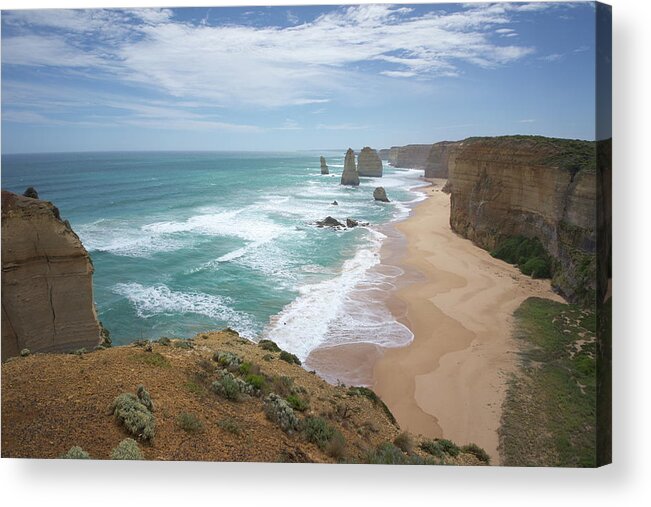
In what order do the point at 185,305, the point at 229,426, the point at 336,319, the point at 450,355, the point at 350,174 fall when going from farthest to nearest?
the point at 350,174
the point at 336,319
the point at 185,305
the point at 450,355
the point at 229,426

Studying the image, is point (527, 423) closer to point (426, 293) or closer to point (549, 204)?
point (426, 293)

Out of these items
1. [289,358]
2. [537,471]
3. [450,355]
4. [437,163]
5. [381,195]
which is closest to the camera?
[537,471]

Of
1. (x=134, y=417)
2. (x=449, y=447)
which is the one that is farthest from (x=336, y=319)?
(x=134, y=417)

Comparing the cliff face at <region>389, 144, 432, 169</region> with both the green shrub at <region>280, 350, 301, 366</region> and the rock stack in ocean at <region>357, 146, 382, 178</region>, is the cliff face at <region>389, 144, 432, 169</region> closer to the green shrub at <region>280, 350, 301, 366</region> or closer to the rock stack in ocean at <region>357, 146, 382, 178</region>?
the rock stack in ocean at <region>357, 146, 382, 178</region>

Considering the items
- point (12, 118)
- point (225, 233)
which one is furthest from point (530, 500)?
point (225, 233)

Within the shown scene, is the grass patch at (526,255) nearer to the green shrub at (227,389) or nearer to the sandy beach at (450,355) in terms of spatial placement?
the sandy beach at (450,355)

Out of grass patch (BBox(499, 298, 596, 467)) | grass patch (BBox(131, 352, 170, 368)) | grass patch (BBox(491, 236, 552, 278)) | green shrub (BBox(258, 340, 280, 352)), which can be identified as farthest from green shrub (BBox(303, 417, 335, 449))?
grass patch (BBox(491, 236, 552, 278))

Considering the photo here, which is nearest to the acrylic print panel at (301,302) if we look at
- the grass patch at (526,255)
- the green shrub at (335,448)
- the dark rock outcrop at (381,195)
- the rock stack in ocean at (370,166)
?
the green shrub at (335,448)

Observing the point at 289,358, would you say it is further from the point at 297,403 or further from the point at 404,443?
the point at 404,443
